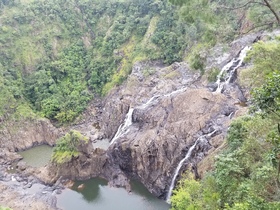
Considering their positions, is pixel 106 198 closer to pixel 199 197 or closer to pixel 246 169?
pixel 199 197

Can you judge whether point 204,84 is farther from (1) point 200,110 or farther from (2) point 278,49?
(2) point 278,49

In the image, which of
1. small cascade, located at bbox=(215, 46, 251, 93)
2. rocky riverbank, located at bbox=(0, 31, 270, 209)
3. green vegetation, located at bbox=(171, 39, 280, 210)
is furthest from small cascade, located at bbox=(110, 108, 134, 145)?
green vegetation, located at bbox=(171, 39, 280, 210)

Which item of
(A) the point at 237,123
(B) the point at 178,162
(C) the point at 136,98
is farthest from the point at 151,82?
(A) the point at 237,123

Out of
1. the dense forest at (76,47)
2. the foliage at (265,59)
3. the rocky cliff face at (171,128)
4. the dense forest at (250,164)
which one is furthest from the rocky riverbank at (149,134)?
the foliage at (265,59)

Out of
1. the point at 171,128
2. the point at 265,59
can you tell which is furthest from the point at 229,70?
the point at 265,59

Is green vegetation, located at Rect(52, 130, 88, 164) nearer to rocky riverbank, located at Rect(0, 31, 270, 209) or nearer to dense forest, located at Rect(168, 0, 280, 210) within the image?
rocky riverbank, located at Rect(0, 31, 270, 209)

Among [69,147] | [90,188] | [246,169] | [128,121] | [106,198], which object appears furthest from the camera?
[128,121]

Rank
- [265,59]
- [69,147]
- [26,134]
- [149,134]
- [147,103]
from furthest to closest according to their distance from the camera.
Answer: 1. [26,134]
2. [147,103]
3. [69,147]
4. [149,134]
5. [265,59]
